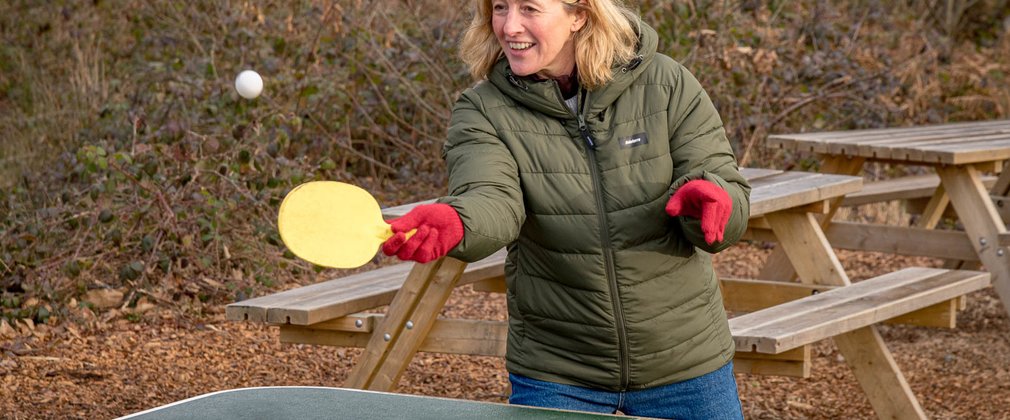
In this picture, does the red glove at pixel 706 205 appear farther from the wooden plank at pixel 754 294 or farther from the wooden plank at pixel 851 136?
the wooden plank at pixel 851 136

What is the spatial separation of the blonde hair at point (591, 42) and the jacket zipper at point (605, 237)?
2.4 inches

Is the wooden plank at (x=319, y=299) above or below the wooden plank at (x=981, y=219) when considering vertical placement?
below

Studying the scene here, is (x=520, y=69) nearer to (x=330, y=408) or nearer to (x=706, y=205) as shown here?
(x=706, y=205)

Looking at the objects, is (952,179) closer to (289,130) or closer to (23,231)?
(289,130)

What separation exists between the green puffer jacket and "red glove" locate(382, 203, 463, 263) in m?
0.22

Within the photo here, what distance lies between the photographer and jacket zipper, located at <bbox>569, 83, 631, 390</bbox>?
2428 millimetres

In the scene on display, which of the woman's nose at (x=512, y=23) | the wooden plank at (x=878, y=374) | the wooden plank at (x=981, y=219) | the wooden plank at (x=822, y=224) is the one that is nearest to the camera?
the woman's nose at (x=512, y=23)

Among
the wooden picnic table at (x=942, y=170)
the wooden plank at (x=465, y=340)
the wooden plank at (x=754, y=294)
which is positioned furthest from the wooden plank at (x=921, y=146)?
the wooden plank at (x=465, y=340)

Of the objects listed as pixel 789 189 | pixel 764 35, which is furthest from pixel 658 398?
pixel 764 35

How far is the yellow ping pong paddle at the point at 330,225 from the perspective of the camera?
1.89m

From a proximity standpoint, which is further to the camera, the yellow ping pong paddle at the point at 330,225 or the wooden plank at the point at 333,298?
the wooden plank at the point at 333,298

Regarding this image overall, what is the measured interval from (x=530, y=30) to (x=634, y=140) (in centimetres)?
28

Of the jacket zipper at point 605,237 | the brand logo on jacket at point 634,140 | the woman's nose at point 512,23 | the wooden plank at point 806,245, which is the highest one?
the wooden plank at point 806,245

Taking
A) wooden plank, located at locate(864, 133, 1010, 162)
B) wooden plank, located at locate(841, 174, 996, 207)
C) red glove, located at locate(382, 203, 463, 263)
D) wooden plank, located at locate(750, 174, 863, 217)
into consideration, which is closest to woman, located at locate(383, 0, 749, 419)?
red glove, located at locate(382, 203, 463, 263)
